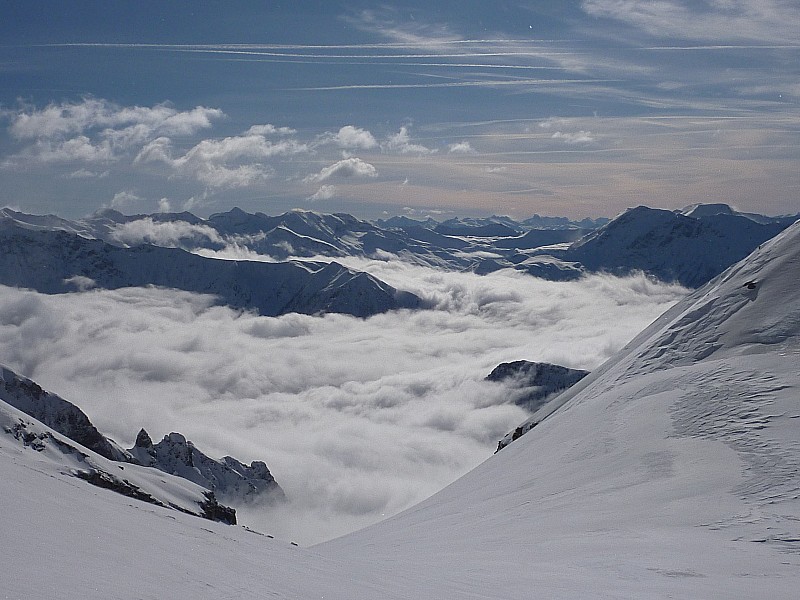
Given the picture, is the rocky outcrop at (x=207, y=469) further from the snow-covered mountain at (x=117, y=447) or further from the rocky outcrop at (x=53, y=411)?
the rocky outcrop at (x=53, y=411)

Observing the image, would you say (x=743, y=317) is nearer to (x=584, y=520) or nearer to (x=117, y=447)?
(x=584, y=520)

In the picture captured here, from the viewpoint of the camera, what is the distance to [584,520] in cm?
2348

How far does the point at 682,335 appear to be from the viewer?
4697cm

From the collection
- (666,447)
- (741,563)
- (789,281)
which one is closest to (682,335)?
(789,281)

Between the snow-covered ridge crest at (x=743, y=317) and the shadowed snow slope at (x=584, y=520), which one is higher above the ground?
the snow-covered ridge crest at (x=743, y=317)

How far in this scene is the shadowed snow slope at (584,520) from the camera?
1131cm

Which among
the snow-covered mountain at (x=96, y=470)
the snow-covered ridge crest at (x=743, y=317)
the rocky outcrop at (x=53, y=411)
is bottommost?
the rocky outcrop at (x=53, y=411)

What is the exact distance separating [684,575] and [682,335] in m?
34.6

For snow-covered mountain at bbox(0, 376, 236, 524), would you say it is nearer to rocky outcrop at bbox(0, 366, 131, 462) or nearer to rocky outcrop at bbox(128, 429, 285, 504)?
rocky outcrop at bbox(0, 366, 131, 462)

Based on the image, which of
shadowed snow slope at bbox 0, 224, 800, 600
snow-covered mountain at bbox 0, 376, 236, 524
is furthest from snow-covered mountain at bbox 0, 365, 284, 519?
shadowed snow slope at bbox 0, 224, 800, 600

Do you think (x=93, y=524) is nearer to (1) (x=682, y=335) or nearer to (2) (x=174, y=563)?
(2) (x=174, y=563)

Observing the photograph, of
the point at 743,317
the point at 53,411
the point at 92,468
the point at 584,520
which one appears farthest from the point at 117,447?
the point at 584,520

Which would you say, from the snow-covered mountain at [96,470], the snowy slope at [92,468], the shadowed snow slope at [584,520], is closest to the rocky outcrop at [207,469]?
the snow-covered mountain at [96,470]

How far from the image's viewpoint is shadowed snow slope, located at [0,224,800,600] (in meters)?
11.3
